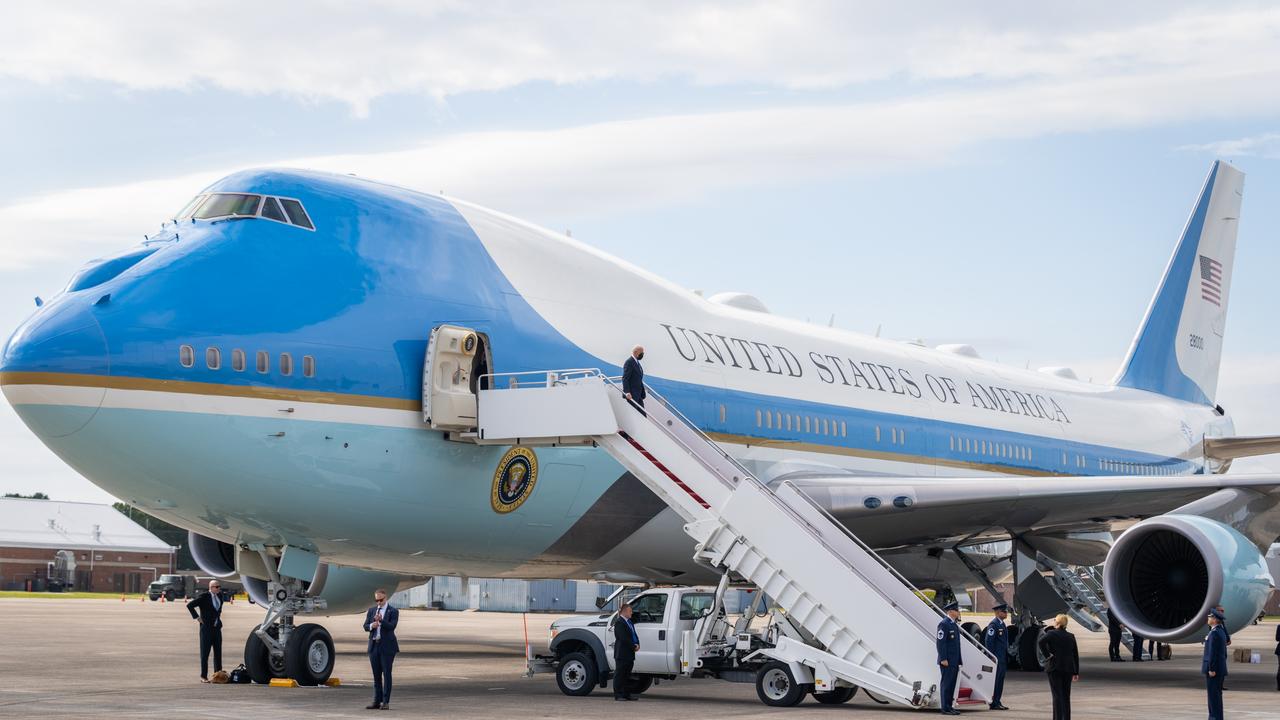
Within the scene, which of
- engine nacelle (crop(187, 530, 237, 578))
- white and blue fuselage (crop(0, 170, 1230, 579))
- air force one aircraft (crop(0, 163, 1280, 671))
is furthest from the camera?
engine nacelle (crop(187, 530, 237, 578))

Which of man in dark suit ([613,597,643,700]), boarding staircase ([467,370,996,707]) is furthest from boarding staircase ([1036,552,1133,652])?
man in dark suit ([613,597,643,700])

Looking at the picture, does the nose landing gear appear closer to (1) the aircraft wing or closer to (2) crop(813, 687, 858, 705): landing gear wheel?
(2) crop(813, 687, 858, 705): landing gear wheel

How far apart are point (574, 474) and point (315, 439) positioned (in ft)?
10.3

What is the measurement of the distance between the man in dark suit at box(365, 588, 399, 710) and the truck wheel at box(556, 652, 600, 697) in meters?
2.37

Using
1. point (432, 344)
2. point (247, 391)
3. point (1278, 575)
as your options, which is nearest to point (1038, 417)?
point (432, 344)

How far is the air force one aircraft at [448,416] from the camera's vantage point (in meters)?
12.3

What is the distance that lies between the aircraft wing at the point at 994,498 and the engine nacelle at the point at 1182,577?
0.64 metres

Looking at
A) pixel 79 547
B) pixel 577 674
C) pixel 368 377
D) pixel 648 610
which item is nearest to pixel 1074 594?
pixel 648 610

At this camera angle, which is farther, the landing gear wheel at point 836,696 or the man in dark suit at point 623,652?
the man in dark suit at point 623,652

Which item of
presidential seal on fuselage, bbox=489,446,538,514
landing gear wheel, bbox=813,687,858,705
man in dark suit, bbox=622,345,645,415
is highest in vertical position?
man in dark suit, bbox=622,345,645,415

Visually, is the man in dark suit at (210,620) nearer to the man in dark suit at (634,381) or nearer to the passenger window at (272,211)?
the passenger window at (272,211)

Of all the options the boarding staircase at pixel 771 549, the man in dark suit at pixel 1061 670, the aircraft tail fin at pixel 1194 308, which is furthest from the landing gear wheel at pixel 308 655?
the aircraft tail fin at pixel 1194 308

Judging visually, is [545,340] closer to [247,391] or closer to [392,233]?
[392,233]

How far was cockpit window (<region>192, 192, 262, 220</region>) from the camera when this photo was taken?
13664 mm
